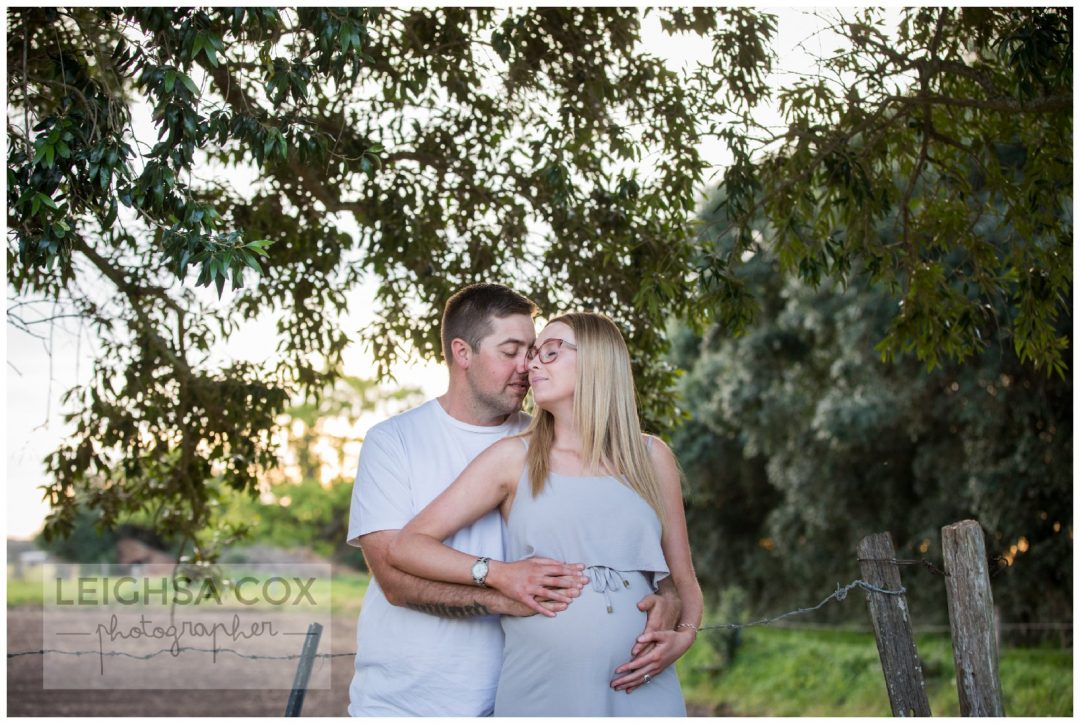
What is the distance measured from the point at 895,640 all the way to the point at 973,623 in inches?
9.8

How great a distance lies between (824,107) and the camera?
241 inches

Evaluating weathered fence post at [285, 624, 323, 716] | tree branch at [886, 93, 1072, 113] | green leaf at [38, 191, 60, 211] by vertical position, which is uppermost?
tree branch at [886, 93, 1072, 113]

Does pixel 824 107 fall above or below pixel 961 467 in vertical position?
above

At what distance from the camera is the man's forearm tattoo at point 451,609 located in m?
3.06

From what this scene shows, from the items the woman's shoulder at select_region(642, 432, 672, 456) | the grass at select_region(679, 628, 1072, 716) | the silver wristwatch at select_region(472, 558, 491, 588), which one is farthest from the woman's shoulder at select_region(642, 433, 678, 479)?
the grass at select_region(679, 628, 1072, 716)

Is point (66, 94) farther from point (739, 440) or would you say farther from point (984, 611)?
point (739, 440)

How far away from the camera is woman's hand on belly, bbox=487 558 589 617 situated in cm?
295

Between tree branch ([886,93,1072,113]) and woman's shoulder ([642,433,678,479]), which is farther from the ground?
tree branch ([886,93,1072,113])

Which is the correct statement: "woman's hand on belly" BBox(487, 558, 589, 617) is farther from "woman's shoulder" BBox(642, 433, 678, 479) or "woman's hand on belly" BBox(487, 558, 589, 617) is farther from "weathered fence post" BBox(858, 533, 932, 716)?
"weathered fence post" BBox(858, 533, 932, 716)

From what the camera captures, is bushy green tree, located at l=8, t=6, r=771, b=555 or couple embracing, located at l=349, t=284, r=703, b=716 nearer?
couple embracing, located at l=349, t=284, r=703, b=716

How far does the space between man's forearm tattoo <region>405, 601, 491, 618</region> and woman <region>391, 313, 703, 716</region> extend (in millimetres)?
85

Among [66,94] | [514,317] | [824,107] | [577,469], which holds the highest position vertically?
[824,107]

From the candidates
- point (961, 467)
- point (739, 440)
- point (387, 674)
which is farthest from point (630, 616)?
point (739, 440)

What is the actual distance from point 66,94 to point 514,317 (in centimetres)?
180
